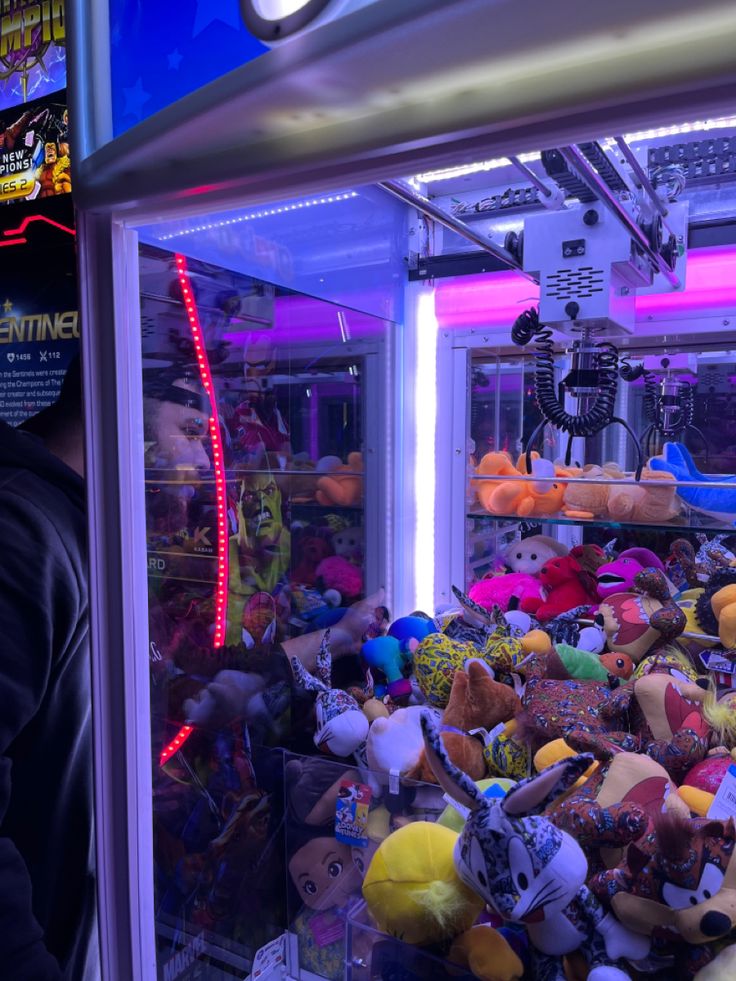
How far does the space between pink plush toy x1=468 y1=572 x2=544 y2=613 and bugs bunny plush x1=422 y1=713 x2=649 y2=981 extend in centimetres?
100

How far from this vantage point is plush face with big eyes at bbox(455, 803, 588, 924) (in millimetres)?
792

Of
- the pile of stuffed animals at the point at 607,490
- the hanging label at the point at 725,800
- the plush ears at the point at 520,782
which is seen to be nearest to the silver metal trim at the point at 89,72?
the plush ears at the point at 520,782

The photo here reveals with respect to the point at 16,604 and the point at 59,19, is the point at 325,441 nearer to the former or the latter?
the point at 16,604

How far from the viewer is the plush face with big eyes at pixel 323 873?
114 cm

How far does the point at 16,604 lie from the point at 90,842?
1.67 ft

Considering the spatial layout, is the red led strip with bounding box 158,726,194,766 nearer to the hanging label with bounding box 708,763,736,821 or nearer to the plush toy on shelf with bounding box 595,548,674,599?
the hanging label with bounding box 708,763,736,821

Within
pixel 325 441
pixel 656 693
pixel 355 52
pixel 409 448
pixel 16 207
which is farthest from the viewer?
pixel 16 207

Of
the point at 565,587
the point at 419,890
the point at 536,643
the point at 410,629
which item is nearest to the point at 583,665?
the point at 536,643

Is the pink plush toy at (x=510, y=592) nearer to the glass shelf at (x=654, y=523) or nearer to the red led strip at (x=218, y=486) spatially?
the glass shelf at (x=654, y=523)

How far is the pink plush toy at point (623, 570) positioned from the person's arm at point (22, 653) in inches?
48.8

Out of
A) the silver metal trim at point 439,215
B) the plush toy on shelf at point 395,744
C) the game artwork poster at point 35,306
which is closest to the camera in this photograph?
the plush toy on shelf at point 395,744

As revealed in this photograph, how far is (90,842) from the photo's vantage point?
1.26m

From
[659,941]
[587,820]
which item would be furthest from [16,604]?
[659,941]

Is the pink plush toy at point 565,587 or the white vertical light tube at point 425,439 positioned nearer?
the pink plush toy at point 565,587
